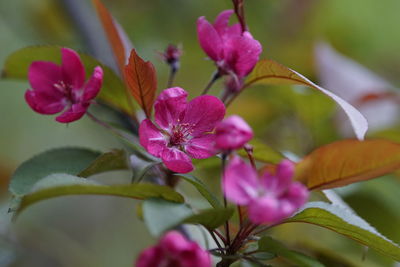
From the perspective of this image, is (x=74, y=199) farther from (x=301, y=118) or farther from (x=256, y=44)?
(x=256, y=44)

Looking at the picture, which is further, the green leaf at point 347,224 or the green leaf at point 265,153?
the green leaf at point 265,153

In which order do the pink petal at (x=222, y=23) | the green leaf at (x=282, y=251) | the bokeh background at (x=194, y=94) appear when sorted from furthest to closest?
the bokeh background at (x=194, y=94) → the pink petal at (x=222, y=23) → the green leaf at (x=282, y=251)

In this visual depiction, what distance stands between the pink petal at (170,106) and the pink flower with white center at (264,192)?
8.5 inches

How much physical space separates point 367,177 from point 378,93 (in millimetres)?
802

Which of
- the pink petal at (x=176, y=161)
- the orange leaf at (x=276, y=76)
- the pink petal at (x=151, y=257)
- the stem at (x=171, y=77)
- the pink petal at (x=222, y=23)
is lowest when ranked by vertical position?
the pink petal at (x=151, y=257)

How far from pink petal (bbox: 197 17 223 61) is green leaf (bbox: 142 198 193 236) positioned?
1.08ft

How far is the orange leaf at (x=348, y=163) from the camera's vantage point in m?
0.90

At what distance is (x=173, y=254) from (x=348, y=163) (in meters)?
0.36

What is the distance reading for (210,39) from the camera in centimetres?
106

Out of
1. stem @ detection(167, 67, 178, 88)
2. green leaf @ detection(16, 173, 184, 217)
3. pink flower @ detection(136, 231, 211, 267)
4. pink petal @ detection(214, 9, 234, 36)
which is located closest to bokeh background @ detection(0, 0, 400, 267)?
stem @ detection(167, 67, 178, 88)

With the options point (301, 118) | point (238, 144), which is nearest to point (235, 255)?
point (238, 144)

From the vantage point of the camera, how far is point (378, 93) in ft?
5.56

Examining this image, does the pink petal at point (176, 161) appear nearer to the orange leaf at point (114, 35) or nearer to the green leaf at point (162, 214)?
the green leaf at point (162, 214)

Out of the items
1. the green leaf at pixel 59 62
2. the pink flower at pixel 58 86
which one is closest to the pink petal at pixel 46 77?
the pink flower at pixel 58 86
